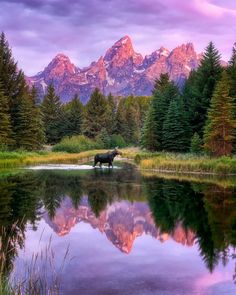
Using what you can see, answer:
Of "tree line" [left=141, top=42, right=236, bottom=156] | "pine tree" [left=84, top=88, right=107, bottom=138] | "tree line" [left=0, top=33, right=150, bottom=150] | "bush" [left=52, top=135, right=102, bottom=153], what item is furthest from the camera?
"pine tree" [left=84, top=88, right=107, bottom=138]

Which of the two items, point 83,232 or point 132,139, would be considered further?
point 132,139

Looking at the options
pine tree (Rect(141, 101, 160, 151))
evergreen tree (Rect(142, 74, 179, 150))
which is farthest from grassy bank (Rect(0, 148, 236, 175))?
evergreen tree (Rect(142, 74, 179, 150))

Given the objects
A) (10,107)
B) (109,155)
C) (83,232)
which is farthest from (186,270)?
(10,107)

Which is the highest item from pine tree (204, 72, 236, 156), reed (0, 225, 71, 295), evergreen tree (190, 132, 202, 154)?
pine tree (204, 72, 236, 156)

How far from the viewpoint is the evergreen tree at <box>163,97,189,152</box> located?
4884cm

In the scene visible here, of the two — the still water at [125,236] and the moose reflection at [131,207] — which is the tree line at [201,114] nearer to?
the moose reflection at [131,207]

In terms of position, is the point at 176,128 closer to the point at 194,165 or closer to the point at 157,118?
the point at 157,118

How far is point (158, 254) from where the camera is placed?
1161cm

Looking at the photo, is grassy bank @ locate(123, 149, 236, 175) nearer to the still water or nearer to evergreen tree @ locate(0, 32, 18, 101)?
the still water

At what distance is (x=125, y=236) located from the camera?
542 inches

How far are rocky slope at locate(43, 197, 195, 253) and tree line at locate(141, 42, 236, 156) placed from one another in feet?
69.1

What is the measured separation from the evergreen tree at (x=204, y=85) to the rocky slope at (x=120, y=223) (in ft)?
98.7

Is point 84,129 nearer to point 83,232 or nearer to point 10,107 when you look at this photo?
point 10,107

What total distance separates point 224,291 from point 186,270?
1497mm
